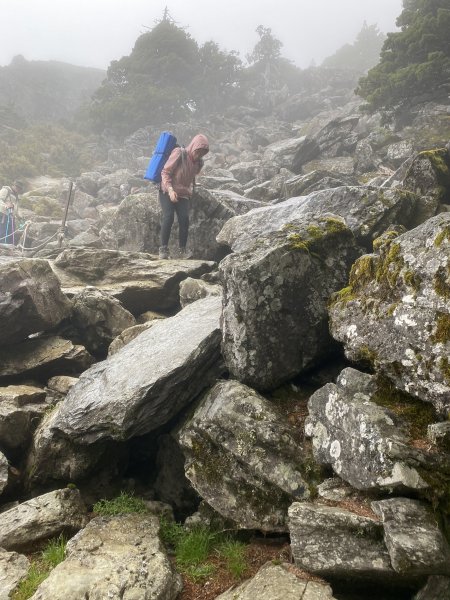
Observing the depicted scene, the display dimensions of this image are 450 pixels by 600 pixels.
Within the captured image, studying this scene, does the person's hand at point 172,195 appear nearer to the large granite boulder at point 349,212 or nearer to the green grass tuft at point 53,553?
the large granite boulder at point 349,212

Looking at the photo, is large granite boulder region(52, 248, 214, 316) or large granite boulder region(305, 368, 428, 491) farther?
large granite boulder region(52, 248, 214, 316)

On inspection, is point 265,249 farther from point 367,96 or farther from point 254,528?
point 367,96

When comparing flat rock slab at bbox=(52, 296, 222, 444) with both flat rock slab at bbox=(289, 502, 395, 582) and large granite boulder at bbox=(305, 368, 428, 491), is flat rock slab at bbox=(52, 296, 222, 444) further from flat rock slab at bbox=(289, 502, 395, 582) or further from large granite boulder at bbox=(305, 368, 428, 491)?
flat rock slab at bbox=(289, 502, 395, 582)

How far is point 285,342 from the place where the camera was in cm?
675

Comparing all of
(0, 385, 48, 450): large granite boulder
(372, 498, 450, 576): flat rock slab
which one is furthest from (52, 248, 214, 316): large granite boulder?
(372, 498, 450, 576): flat rock slab

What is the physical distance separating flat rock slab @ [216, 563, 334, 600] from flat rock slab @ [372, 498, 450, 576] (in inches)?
35.8

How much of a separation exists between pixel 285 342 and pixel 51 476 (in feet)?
15.7

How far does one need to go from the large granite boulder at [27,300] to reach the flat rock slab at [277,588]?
7.63 meters

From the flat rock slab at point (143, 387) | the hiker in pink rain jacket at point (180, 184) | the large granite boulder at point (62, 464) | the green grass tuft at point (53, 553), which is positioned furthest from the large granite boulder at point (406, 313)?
the hiker in pink rain jacket at point (180, 184)

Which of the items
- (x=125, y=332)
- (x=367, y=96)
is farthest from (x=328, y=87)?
(x=125, y=332)

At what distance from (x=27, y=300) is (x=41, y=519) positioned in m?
5.32

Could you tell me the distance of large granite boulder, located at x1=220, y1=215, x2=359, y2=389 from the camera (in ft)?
22.0

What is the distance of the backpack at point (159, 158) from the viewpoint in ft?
45.5

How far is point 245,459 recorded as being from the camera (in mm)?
5914
